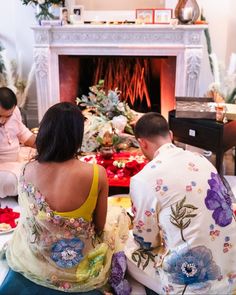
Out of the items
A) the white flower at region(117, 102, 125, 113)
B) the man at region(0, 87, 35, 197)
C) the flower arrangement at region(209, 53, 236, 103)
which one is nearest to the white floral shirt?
the man at region(0, 87, 35, 197)

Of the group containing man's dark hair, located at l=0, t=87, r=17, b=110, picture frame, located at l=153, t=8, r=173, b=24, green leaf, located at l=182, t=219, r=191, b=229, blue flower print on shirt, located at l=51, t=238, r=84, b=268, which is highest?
picture frame, located at l=153, t=8, r=173, b=24

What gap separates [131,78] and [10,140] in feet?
6.13

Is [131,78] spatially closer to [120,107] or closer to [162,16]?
[162,16]

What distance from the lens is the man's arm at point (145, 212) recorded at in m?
1.48

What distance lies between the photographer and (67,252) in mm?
1588

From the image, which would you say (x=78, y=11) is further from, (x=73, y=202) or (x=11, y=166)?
(x=73, y=202)

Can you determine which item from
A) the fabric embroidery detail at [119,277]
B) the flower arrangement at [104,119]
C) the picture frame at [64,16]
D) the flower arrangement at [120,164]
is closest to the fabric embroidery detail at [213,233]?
the fabric embroidery detail at [119,277]

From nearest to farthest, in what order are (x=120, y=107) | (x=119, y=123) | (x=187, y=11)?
1. (x=119, y=123)
2. (x=120, y=107)
3. (x=187, y=11)

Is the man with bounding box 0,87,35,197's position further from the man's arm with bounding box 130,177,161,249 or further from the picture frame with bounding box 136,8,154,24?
the picture frame with bounding box 136,8,154,24

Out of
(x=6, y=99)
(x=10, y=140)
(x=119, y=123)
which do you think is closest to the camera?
(x=6, y=99)

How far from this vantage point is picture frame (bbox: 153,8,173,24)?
381cm

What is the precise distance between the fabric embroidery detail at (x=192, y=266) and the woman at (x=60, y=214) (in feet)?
1.02

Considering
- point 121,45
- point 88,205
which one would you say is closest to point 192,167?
point 88,205

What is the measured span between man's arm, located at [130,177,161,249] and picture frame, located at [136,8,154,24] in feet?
8.88
